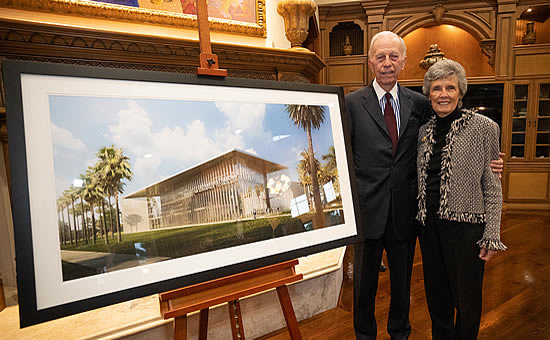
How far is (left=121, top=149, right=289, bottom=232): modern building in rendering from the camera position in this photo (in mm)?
819

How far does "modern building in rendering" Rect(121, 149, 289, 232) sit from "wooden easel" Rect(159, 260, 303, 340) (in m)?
0.22

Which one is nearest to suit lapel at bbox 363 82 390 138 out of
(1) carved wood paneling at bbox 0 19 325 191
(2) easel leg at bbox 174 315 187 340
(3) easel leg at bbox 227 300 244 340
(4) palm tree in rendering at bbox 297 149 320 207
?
(4) palm tree in rendering at bbox 297 149 320 207

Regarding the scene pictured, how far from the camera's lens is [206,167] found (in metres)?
0.91

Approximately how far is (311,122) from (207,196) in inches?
18.3

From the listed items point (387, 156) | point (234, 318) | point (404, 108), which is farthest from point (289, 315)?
A: point (404, 108)

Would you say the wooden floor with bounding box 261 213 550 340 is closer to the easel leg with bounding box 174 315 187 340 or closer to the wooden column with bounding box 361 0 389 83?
the easel leg with bounding box 174 315 187 340

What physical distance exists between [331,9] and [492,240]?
479 centimetres

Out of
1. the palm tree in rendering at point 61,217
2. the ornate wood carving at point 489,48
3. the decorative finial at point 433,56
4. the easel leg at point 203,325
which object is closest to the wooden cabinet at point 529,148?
the ornate wood carving at point 489,48

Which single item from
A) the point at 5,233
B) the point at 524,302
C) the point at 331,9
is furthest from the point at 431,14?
the point at 5,233

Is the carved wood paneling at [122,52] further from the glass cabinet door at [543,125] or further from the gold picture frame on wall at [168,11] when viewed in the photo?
the glass cabinet door at [543,125]

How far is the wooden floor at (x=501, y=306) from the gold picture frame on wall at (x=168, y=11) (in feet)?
6.40

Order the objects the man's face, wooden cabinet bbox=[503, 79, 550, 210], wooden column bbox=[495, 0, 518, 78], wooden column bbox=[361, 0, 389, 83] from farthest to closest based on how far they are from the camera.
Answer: wooden column bbox=[361, 0, 389, 83]
wooden cabinet bbox=[503, 79, 550, 210]
wooden column bbox=[495, 0, 518, 78]
the man's face

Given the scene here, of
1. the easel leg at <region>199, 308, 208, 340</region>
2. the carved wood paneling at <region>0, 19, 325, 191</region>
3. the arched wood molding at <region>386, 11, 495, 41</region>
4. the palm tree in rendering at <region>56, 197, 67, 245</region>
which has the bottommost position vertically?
the easel leg at <region>199, 308, 208, 340</region>

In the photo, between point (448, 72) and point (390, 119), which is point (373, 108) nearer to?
point (390, 119)
